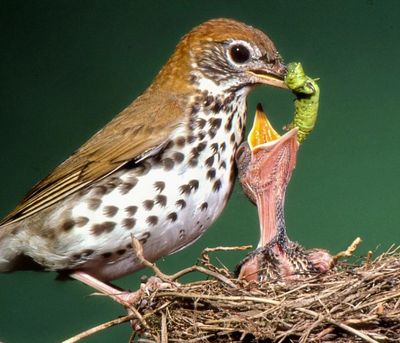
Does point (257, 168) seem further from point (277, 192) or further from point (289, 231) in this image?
point (289, 231)

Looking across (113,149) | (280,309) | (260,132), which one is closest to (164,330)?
(280,309)

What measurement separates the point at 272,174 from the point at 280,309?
0.50 meters

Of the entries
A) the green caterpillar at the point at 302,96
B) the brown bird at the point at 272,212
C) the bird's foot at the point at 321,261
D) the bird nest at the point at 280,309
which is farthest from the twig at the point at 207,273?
the green caterpillar at the point at 302,96

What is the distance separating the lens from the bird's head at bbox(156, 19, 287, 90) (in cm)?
248

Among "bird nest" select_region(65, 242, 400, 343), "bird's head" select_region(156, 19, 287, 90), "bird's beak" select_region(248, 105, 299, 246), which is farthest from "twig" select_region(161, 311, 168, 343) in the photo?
"bird's head" select_region(156, 19, 287, 90)

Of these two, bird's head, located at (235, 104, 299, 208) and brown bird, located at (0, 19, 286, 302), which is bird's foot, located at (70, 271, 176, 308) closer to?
brown bird, located at (0, 19, 286, 302)

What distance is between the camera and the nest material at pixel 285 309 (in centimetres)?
205

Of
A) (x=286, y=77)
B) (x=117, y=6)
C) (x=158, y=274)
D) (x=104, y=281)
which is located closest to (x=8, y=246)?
(x=104, y=281)

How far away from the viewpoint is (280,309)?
2.09m

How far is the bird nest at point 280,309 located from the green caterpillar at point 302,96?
0.40 m

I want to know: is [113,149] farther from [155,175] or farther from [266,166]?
[266,166]

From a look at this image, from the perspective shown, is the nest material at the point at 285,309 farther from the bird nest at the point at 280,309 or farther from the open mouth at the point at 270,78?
the open mouth at the point at 270,78

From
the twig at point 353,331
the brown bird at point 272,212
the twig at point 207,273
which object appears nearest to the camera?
the twig at point 353,331

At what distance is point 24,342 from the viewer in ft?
11.0
